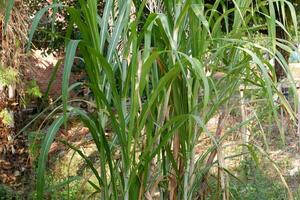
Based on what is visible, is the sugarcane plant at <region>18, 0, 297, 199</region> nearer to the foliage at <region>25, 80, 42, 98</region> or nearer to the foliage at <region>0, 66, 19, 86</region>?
the foliage at <region>0, 66, 19, 86</region>

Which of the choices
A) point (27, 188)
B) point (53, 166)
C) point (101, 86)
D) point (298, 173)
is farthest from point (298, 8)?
point (101, 86)

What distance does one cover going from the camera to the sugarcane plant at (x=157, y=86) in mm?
1199

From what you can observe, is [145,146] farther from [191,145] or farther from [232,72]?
[232,72]

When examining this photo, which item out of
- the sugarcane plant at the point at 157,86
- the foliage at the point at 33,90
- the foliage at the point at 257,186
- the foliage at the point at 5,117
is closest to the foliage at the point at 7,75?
Answer: the foliage at the point at 5,117

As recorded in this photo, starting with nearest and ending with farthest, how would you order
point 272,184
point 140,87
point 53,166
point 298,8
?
1. point 140,87
2. point 272,184
3. point 53,166
4. point 298,8

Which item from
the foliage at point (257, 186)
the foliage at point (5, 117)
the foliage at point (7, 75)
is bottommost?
the foliage at point (257, 186)

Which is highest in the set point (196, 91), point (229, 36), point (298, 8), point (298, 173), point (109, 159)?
point (298, 8)

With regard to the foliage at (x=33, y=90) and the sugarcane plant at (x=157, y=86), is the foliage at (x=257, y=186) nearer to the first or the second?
the sugarcane plant at (x=157, y=86)

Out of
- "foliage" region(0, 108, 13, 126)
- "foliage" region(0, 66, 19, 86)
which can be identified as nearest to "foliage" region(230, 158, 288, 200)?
"foliage" region(0, 66, 19, 86)

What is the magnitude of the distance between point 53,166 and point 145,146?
3.27m

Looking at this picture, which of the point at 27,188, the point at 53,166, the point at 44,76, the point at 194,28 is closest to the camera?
the point at 194,28

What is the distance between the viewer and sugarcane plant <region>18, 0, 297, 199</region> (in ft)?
3.93

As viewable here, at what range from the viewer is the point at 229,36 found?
144cm

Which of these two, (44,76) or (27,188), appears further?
(44,76)
